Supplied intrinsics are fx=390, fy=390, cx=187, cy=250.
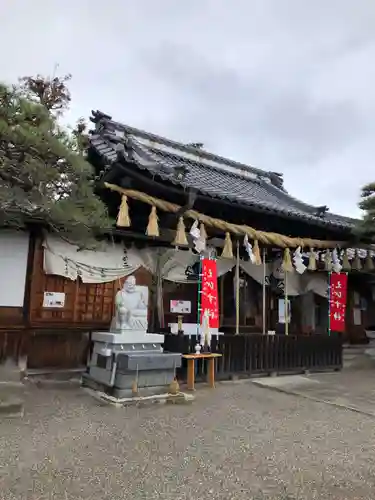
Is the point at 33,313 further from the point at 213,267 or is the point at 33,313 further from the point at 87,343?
the point at 213,267

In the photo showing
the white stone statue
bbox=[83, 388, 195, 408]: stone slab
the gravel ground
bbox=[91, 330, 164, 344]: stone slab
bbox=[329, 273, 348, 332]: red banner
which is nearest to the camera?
the gravel ground

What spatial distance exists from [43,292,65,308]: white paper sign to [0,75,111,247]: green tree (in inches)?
84.4

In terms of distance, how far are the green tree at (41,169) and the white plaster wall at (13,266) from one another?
Result: 147 centimetres

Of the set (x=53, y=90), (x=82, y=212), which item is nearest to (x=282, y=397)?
(x=82, y=212)

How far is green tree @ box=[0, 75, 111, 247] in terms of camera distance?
15.3 ft

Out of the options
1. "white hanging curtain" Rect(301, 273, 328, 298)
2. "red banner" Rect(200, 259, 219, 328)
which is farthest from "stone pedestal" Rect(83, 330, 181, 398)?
"white hanging curtain" Rect(301, 273, 328, 298)

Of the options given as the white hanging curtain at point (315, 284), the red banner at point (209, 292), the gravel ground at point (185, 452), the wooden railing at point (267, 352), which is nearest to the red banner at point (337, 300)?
the wooden railing at point (267, 352)

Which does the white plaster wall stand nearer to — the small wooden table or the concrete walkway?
the small wooden table

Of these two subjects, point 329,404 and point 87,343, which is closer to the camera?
point 329,404

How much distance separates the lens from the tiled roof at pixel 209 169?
10789mm

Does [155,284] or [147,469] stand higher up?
[155,284]

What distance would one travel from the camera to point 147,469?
369 cm

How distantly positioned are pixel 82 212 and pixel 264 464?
3.94 m

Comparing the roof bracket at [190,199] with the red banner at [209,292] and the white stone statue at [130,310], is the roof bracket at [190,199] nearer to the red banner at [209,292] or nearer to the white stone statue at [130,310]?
the red banner at [209,292]
